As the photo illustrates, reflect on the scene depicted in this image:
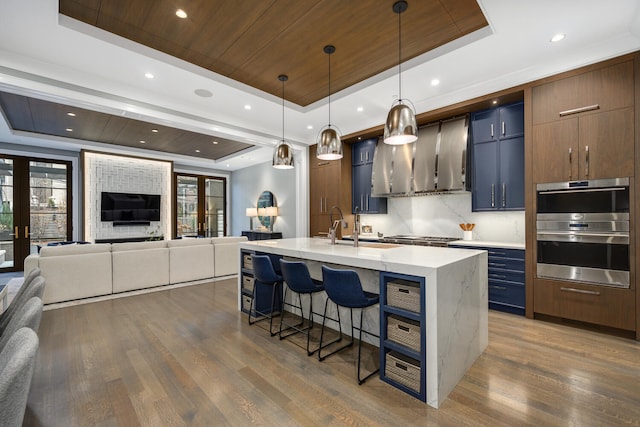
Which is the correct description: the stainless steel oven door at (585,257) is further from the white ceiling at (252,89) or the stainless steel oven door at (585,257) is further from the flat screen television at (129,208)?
the flat screen television at (129,208)

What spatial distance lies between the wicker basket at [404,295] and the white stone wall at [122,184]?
8125 millimetres

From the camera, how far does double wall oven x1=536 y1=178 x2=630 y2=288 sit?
A: 9.83ft

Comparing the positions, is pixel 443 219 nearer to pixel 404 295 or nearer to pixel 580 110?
pixel 580 110

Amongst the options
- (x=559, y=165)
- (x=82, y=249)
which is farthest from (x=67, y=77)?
(x=559, y=165)

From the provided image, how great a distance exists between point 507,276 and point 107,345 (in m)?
4.54

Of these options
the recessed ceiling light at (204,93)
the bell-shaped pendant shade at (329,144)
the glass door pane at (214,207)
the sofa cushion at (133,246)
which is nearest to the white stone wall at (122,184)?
the glass door pane at (214,207)

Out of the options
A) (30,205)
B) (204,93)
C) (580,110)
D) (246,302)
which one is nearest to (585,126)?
(580,110)

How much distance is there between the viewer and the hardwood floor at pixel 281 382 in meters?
1.84

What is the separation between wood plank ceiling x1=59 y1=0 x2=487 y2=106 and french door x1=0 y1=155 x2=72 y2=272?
639 cm

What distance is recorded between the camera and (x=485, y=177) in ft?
13.7

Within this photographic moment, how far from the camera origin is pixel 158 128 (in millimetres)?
5992

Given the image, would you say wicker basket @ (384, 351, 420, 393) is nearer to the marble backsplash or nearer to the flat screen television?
the marble backsplash

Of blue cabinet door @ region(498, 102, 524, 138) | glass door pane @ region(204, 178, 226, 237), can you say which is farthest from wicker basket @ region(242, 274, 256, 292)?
glass door pane @ region(204, 178, 226, 237)

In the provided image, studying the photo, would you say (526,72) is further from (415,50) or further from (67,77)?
(67,77)
